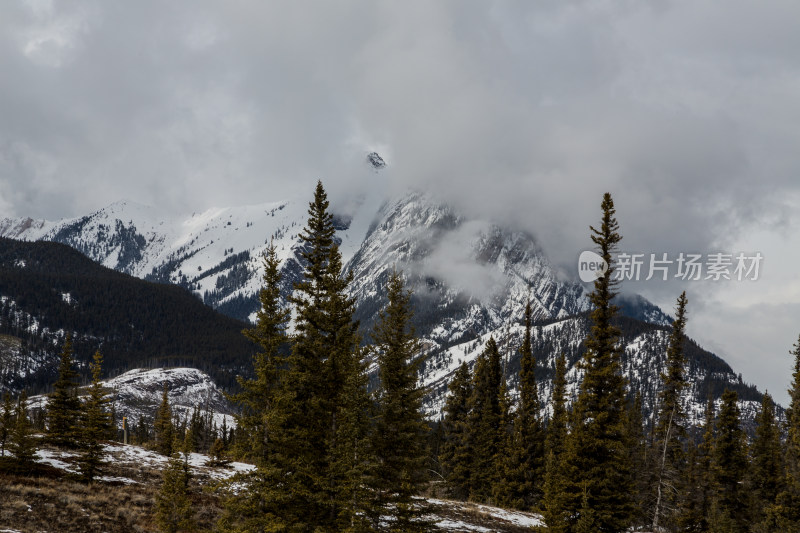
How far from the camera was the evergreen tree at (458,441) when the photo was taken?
193 ft

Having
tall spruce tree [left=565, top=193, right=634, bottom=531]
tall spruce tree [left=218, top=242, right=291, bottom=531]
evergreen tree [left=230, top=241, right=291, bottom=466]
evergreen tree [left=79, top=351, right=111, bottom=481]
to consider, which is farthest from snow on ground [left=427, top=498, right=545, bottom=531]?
evergreen tree [left=79, top=351, right=111, bottom=481]

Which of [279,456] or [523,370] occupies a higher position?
[523,370]

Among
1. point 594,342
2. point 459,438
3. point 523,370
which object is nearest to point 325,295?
point 594,342

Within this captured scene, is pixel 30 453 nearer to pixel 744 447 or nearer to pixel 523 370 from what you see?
pixel 523 370

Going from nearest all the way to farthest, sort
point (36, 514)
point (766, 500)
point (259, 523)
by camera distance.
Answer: point (259, 523)
point (36, 514)
point (766, 500)

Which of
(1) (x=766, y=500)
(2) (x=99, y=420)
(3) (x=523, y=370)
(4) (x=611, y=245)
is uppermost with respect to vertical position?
(4) (x=611, y=245)

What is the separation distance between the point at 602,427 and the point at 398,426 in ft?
42.8

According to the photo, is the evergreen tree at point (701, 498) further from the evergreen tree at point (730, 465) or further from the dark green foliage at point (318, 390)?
the dark green foliage at point (318, 390)

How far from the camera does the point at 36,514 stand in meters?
23.5

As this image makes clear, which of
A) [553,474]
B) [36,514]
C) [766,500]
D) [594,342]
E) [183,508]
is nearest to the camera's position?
[36,514]

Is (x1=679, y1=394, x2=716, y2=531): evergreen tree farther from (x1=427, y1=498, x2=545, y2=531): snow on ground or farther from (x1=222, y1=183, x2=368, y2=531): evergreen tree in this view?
(x1=222, y1=183, x2=368, y2=531): evergreen tree

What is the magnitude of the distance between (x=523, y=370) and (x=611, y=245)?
90.6ft

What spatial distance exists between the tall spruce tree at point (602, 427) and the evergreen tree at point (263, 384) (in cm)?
1778

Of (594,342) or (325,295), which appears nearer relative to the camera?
(325,295)
